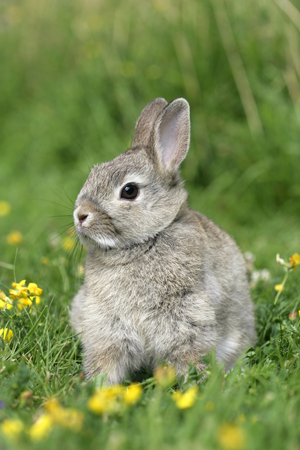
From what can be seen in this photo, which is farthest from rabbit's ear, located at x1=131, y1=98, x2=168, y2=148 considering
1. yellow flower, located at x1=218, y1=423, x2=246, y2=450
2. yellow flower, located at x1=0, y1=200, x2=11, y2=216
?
yellow flower, located at x1=0, y1=200, x2=11, y2=216

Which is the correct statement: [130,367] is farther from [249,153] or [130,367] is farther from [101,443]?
[249,153]

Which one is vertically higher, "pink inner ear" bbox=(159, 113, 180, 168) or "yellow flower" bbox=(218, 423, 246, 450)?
"pink inner ear" bbox=(159, 113, 180, 168)

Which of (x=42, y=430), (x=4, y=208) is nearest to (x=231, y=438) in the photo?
(x=42, y=430)

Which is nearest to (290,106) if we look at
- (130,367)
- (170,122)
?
(170,122)

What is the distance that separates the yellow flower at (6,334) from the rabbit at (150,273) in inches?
16.4

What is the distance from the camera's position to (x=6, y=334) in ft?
9.39

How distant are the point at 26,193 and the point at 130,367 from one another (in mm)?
4191

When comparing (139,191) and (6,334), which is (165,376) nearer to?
(6,334)

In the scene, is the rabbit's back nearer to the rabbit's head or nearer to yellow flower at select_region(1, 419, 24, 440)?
the rabbit's head

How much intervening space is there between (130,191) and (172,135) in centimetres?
52

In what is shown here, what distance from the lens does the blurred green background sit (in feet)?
19.1

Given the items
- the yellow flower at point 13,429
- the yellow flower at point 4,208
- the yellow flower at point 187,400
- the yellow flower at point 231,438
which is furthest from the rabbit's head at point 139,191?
the yellow flower at point 4,208

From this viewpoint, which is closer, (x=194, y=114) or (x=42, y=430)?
(x=42, y=430)

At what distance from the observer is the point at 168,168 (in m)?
3.22
